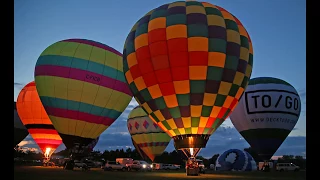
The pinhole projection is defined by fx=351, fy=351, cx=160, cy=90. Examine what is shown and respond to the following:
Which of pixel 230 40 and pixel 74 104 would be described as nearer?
pixel 230 40

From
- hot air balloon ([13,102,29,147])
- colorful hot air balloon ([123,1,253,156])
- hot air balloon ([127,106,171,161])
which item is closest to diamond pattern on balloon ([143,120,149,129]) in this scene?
hot air balloon ([127,106,171,161])

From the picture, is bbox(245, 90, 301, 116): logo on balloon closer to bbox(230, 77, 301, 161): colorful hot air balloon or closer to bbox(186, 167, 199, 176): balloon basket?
bbox(230, 77, 301, 161): colorful hot air balloon

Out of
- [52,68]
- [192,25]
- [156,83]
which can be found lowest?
[156,83]

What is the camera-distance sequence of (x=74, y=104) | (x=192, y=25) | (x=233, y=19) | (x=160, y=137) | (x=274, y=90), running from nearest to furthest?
(x=192, y=25)
(x=233, y=19)
(x=74, y=104)
(x=274, y=90)
(x=160, y=137)

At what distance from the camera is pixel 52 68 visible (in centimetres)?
2092

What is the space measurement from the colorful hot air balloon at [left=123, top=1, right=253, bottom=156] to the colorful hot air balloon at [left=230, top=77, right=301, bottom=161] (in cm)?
1012

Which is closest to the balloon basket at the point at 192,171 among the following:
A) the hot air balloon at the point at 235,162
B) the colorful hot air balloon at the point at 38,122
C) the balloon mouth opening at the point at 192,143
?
the balloon mouth opening at the point at 192,143

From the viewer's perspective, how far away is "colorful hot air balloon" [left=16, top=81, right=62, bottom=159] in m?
26.8

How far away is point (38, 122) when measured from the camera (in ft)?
88.1

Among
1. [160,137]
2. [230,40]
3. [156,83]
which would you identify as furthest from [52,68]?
[160,137]

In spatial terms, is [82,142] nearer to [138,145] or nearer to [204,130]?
[204,130]

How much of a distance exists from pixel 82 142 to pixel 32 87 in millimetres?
9689
